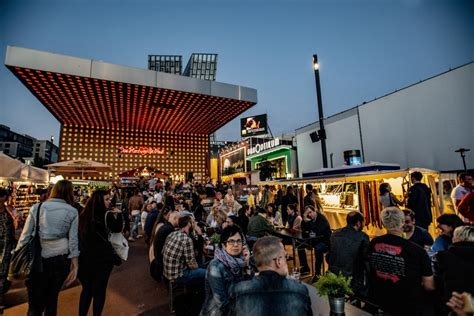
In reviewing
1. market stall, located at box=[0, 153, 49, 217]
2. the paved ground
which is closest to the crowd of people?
the paved ground

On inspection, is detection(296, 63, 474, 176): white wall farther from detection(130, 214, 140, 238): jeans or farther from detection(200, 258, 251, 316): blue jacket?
detection(130, 214, 140, 238): jeans

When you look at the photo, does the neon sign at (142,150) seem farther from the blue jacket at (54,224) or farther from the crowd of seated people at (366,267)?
the blue jacket at (54,224)

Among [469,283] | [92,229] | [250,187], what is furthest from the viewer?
[250,187]

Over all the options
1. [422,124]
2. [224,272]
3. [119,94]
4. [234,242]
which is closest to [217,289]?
[224,272]

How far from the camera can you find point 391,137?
1423cm

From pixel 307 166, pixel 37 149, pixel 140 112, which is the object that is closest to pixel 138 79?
pixel 140 112

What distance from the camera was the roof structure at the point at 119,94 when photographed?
1408cm

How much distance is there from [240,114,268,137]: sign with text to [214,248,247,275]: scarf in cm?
2756

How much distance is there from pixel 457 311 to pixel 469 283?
15.0 inches

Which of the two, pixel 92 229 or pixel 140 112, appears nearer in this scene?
pixel 92 229

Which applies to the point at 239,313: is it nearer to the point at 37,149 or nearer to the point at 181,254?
the point at 181,254

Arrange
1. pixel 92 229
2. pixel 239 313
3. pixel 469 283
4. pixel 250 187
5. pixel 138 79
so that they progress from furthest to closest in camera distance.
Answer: pixel 250 187, pixel 138 79, pixel 92 229, pixel 469 283, pixel 239 313

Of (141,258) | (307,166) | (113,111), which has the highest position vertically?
(113,111)

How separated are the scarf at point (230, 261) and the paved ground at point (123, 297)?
2075 millimetres
